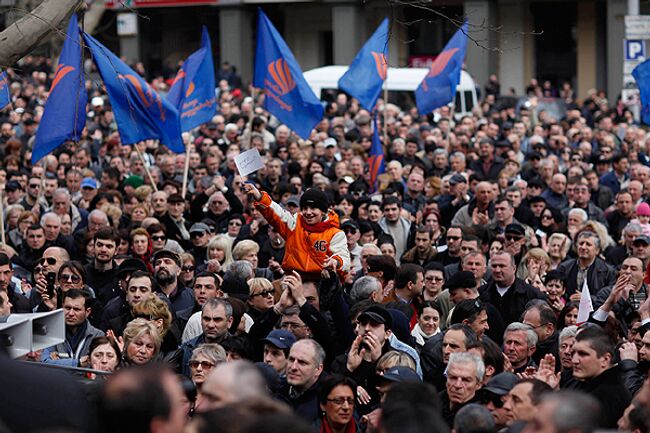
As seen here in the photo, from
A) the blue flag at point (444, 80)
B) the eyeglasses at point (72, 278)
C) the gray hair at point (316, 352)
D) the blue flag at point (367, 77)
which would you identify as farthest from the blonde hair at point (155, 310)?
the blue flag at point (444, 80)

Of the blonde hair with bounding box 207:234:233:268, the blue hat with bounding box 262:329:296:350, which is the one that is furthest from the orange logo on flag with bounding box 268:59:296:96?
the blue hat with bounding box 262:329:296:350

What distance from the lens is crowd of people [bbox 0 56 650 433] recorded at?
14.2 ft

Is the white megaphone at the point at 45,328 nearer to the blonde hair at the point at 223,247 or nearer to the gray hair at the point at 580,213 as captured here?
the blonde hair at the point at 223,247

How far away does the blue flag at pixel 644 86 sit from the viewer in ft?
50.0

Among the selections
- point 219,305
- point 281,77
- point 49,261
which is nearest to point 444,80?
point 281,77

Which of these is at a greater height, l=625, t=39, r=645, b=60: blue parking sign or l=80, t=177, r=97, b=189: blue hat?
l=625, t=39, r=645, b=60: blue parking sign

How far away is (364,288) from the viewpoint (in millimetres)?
9664

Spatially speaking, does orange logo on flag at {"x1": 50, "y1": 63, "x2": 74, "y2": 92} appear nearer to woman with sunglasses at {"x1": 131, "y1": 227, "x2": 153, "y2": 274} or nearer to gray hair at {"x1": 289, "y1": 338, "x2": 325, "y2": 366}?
woman with sunglasses at {"x1": 131, "y1": 227, "x2": 153, "y2": 274}

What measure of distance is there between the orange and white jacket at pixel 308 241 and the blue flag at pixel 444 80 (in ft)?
30.3

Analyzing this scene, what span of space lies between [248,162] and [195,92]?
549cm

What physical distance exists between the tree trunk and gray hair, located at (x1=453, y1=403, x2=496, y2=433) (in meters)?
4.27

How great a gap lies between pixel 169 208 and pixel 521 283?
4.87 metres

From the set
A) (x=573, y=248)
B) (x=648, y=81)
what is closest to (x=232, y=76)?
(x=648, y=81)

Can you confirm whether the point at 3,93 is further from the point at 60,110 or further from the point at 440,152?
the point at 440,152
